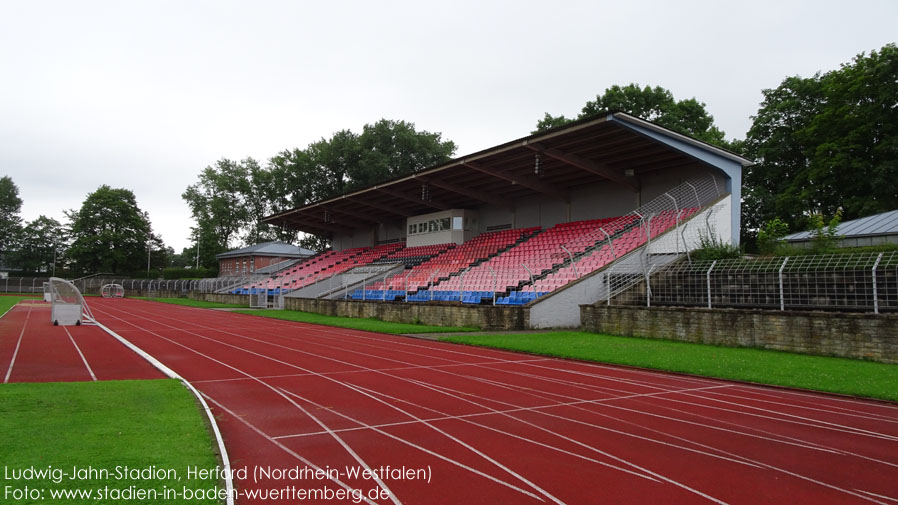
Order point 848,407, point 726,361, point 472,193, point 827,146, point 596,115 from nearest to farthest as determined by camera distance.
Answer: point 848,407 → point 726,361 → point 596,115 → point 827,146 → point 472,193

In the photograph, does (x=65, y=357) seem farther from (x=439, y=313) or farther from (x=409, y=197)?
(x=409, y=197)

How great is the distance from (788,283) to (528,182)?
52.1 feet

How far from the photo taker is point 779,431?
19.6 feet

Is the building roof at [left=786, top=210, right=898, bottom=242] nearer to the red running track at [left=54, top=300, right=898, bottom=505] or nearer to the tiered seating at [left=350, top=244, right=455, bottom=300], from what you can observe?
the red running track at [left=54, top=300, right=898, bottom=505]

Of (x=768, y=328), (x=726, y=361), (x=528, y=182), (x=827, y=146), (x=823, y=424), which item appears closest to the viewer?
(x=823, y=424)

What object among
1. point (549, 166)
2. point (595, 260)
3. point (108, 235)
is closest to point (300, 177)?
point (108, 235)

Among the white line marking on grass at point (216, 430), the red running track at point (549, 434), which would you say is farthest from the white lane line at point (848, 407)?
the white line marking on grass at point (216, 430)

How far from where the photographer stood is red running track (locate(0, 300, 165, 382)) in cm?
905

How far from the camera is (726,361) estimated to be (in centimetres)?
1060

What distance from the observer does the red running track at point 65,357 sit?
9.05 m

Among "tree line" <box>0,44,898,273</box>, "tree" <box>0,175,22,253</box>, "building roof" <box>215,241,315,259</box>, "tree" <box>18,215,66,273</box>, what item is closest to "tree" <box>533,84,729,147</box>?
"tree line" <box>0,44,898,273</box>

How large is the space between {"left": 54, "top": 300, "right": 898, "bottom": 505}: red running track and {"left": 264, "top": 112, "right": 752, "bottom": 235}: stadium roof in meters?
13.1

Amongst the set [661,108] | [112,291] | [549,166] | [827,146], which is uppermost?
[661,108]

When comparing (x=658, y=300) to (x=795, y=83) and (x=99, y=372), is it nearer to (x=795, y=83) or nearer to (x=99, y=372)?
(x=99, y=372)
